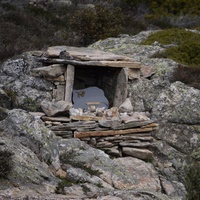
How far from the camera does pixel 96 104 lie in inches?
400

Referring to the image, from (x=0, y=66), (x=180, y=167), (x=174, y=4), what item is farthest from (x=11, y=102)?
(x=174, y=4)

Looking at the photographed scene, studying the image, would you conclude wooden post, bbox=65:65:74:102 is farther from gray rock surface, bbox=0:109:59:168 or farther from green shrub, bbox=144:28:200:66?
green shrub, bbox=144:28:200:66

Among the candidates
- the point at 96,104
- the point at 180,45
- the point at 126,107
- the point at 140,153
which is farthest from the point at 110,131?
the point at 180,45

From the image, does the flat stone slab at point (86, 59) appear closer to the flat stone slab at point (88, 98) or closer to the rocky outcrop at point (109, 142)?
the rocky outcrop at point (109, 142)

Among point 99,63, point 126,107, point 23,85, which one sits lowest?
point 126,107

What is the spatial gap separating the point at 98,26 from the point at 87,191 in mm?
11830

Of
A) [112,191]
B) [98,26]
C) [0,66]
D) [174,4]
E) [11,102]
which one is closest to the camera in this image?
[112,191]

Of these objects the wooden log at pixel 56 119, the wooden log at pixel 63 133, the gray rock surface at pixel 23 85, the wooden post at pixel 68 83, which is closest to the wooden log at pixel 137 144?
the wooden log at pixel 63 133

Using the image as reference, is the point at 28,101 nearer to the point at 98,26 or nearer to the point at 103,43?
the point at 103,43

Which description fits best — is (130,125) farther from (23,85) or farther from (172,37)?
(172,37)

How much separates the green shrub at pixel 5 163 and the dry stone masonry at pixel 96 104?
291 cm

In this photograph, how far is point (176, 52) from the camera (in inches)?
511

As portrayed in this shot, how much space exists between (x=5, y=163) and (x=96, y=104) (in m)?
5.13

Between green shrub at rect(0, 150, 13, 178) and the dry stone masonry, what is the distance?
291cm
